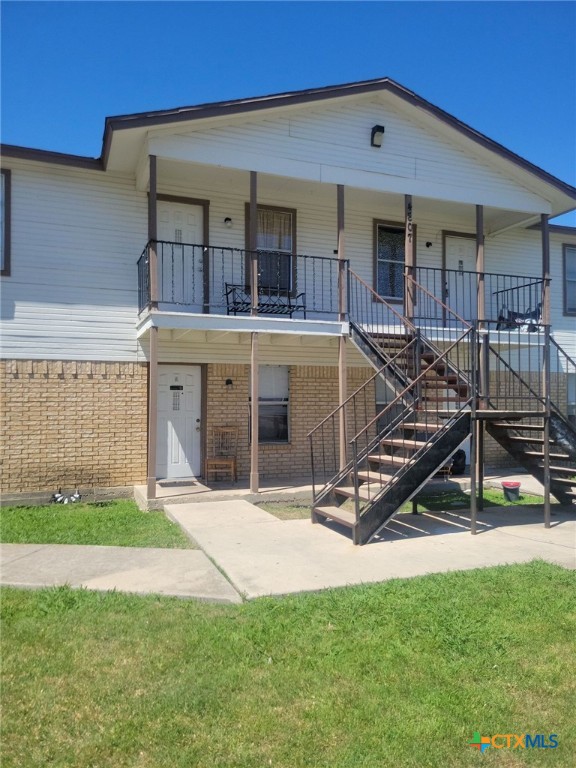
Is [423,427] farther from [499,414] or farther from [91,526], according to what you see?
[91,526]

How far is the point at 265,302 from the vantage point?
38.2 ft

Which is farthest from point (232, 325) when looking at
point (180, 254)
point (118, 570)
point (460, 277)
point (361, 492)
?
point (460, 277)

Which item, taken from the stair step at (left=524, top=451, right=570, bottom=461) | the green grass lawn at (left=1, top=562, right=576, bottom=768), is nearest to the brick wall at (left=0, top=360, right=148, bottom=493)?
the green grass lawn at (left=1, top=562, right=576, bottom=768)

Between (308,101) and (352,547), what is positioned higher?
(308,101)

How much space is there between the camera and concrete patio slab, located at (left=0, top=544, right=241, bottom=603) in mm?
5363

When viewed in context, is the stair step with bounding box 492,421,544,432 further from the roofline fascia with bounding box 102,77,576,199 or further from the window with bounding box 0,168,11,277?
the window with bounding box 0,168,11,277

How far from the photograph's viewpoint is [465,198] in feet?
39.8

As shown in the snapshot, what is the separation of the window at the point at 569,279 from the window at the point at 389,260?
493cm

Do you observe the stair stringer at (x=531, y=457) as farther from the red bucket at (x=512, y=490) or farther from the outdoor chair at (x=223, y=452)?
the outdoor chair at (x=223, y=452)

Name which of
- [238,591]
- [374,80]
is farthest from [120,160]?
[238,591]

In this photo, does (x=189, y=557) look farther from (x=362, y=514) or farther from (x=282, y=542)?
(x=362, y=514)

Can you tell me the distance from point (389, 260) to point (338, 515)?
701cm

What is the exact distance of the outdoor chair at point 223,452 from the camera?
11.3 m

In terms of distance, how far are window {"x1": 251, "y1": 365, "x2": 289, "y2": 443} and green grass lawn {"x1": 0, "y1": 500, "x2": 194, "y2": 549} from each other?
3.18 meters
